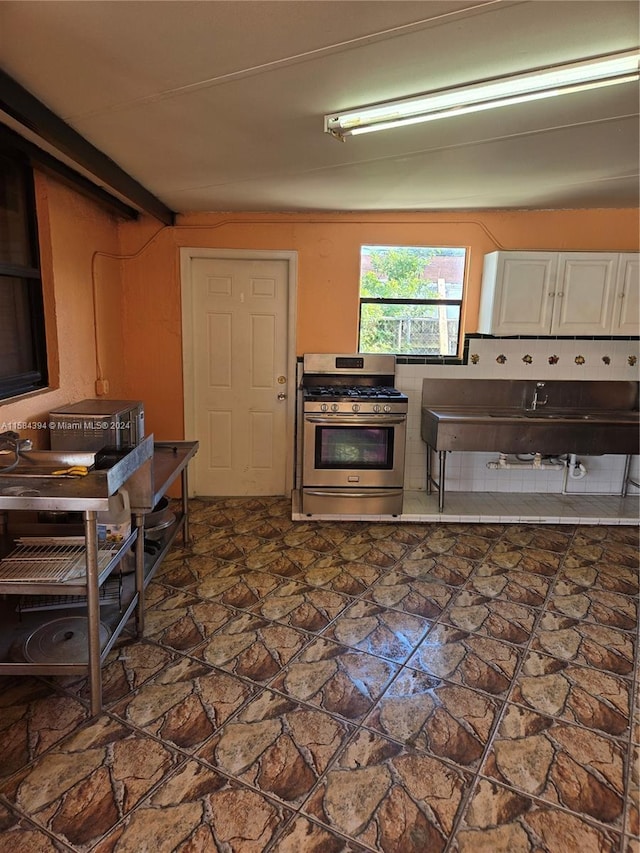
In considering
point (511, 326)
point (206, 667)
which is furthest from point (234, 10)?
point (511, 326)

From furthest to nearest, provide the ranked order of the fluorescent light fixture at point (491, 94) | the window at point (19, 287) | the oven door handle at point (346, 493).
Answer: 1. the oven door handle at point (346, 493)
2. the window at point (19, 287)
3. the fluorescent light fixture at point (491, 94)

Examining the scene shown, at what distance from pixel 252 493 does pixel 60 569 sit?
8.56ft

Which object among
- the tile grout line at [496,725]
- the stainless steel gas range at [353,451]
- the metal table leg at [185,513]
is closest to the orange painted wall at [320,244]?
the stainless steel gas range at [353,451]

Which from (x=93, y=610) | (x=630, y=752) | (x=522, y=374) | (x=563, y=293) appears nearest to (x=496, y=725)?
(x=630, y=752)

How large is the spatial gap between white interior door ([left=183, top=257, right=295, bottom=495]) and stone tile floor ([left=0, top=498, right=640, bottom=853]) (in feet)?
4.48

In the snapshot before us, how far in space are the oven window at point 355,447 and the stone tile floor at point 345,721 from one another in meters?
0.91

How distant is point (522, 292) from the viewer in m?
4.06

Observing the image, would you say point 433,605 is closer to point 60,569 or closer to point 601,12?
point 60,569

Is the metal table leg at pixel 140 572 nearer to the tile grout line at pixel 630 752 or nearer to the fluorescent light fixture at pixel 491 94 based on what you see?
the fluorescent light fixture at pixel 491 94

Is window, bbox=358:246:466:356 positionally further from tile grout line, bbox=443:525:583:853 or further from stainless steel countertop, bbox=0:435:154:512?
stainless steel countertop, bbox=0:435:154:512

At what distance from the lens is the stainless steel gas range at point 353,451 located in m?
3.96

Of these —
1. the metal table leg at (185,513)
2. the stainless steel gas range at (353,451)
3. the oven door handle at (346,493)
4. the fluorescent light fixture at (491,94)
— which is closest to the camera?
the fluorescent light fixture at (491,94)

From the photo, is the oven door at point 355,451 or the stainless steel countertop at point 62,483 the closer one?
the stainless steel countertop at point 62,483

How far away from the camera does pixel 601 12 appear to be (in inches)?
58.7
